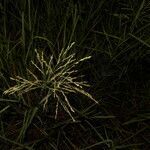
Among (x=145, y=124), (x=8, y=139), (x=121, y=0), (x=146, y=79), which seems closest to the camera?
(x=8, y=139)

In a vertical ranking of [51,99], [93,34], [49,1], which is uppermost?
[49,1]

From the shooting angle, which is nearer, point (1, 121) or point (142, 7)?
point (1, 121)

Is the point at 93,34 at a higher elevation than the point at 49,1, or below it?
below

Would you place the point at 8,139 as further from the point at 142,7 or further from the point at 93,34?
the point at 142,7

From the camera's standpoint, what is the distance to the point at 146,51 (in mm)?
1452

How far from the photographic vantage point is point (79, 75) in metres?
1.43

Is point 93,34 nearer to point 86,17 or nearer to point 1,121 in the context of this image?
point 86,17

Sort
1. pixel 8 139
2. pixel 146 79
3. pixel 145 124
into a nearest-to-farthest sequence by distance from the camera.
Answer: pixel 8 139 < pixel 145 124 < pixel 146 79

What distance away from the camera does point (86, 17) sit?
1.51 metres

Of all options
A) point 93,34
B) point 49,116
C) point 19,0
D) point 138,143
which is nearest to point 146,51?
point 93,34

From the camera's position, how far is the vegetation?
4.22 ft

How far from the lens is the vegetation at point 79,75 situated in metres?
1.29

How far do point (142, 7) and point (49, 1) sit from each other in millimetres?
384

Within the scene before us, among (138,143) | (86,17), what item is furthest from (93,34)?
(138,143)
